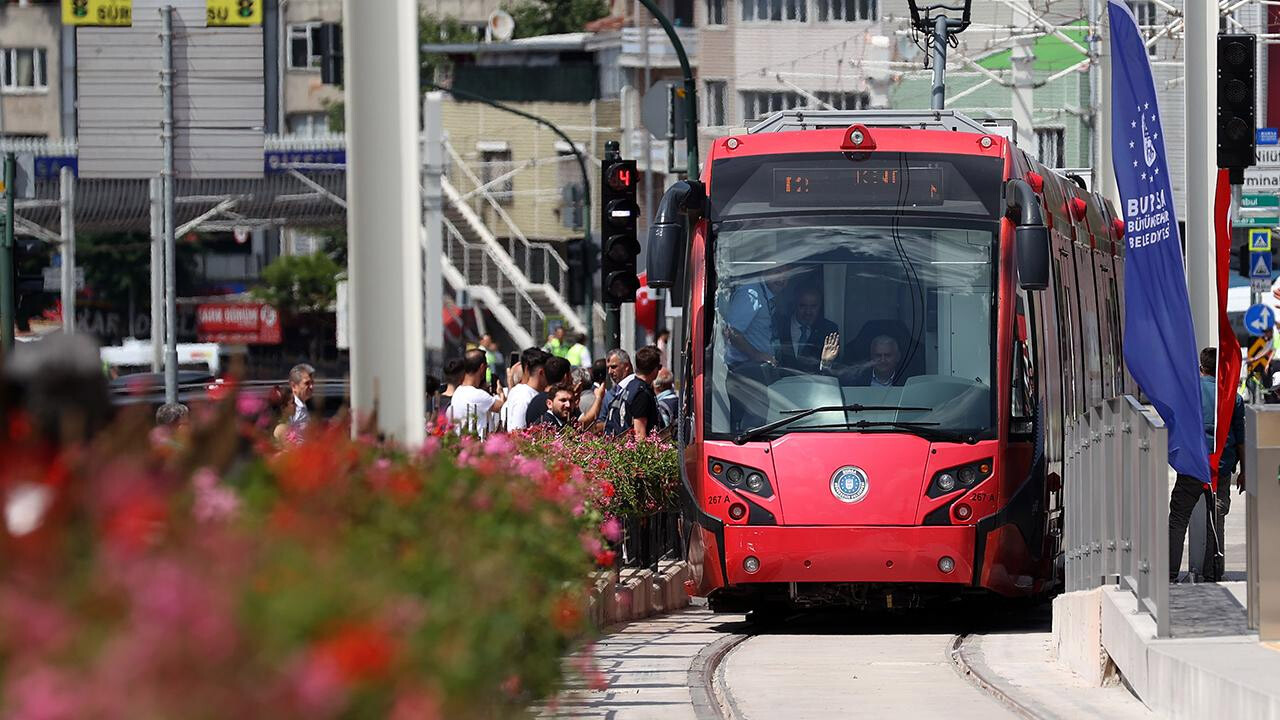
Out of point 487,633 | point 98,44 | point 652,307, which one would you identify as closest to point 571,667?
point 487,633

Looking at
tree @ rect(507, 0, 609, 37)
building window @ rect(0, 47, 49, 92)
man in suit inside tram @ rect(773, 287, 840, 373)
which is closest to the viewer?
man in suit inside tram @ rect(773, 287, 840, 373)

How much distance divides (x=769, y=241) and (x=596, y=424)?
338 cm

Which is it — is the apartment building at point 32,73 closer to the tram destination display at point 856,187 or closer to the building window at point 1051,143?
the building window at point 1051,143

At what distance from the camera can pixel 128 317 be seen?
89250 millimetres

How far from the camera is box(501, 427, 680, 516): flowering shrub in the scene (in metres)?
14.6

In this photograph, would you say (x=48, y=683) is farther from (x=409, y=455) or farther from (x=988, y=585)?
(x=988, y=585)

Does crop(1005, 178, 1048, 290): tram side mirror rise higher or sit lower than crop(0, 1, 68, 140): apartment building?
lower

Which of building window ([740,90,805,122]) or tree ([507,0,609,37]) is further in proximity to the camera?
tree ([507,0,609,37])

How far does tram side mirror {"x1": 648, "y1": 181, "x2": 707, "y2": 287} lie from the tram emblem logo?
174 centimetres

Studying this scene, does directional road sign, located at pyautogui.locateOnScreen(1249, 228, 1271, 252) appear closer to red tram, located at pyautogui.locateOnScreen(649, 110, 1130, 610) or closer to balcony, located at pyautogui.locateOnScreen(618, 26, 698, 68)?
red tram, located at pyautogui.locateOnScreen(649, 110, 1130, 610)

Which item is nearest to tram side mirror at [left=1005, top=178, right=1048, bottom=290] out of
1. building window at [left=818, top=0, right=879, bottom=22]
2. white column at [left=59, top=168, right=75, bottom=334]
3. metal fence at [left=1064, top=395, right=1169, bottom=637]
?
metal fence at [left=1064, top=395, right=1169, bottom=637]

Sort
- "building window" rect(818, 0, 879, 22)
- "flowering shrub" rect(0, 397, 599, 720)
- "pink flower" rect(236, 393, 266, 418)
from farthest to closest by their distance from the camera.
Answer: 1. "building window" rect(818, 0, 879, 22)
2. "pink flower" rect(236, 393, 266, 418)
3. "flowering shrub" rect(0, 397, 599, 720)

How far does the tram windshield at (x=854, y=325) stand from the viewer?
1600 cm

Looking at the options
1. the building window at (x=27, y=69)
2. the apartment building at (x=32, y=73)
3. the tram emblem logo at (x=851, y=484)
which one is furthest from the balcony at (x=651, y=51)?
the tram emblem logo at (x=851, y=484)
